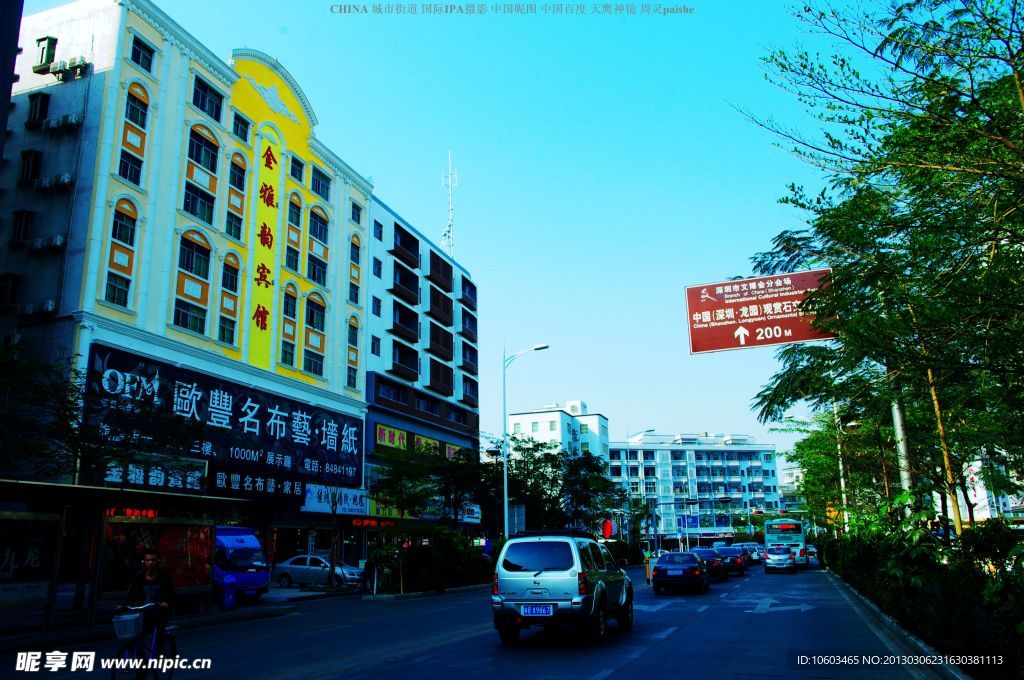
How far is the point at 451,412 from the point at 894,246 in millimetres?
55260

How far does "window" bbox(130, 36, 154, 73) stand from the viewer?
112 feet

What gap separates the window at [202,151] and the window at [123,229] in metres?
5.30

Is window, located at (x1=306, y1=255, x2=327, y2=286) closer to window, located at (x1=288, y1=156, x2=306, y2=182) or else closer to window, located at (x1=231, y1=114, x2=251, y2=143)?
window, located at (x1=288, y1=156, x2=306, y2=182)

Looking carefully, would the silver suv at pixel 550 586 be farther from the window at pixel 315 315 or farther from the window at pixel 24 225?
the window at pixel 315 315

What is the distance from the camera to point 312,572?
115 feet

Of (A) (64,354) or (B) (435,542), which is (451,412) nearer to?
(B) (435,542)

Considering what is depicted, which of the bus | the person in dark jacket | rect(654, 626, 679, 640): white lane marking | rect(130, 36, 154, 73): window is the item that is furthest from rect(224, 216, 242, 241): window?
the bus

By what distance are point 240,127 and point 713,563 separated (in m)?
32.5

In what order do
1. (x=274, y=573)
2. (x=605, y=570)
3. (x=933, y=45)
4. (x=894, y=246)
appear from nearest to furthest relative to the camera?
(x=933, y=45) → (x=894, y=246) → (x=605, y=570) → (x=274, y=573)

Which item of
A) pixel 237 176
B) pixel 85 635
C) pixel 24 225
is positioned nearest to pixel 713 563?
pixel 85 635

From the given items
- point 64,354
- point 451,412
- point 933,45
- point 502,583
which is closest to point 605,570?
point 502,583

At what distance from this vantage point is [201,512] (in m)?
20.9

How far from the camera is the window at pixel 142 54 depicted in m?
34.0

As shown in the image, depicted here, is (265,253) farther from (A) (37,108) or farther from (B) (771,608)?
(B) (771,608)
